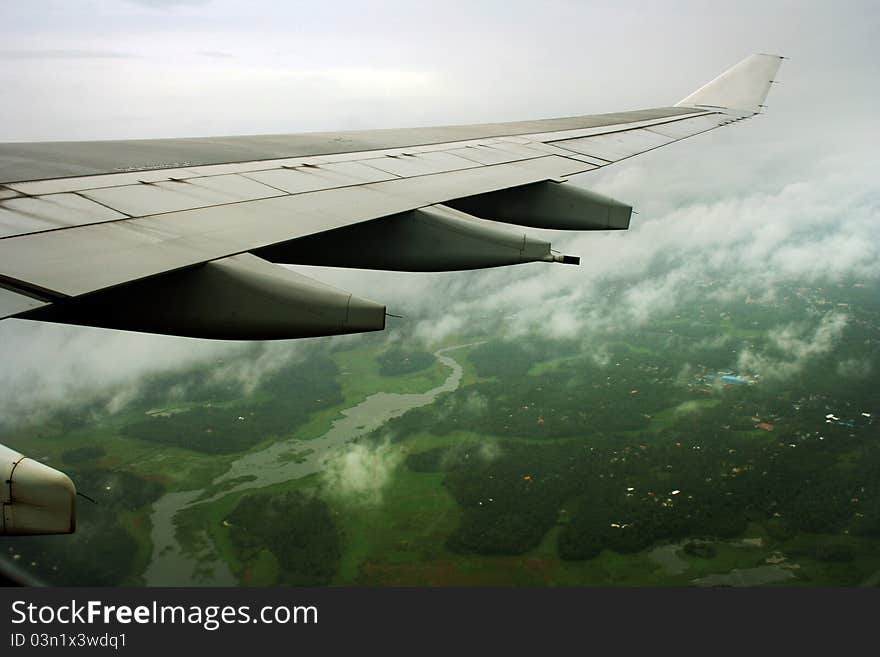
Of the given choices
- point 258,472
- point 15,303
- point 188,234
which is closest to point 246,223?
point 188,234

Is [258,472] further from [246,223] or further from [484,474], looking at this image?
[246,223]

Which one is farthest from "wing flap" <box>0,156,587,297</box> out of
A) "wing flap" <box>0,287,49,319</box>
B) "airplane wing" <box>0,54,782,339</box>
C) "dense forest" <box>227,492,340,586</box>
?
"dense forest" <box>227,492,340,586</box>

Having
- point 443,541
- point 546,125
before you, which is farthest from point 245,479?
point 546,125

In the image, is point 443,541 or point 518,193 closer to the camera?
point 518,193

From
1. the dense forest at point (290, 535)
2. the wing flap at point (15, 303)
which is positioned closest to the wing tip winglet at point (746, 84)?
the wing flap at point (15, 303)

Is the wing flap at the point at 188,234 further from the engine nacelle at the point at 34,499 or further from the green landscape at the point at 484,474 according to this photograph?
the green landscape at the point at 484,474

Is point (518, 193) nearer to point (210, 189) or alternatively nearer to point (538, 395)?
point (210, 189)
